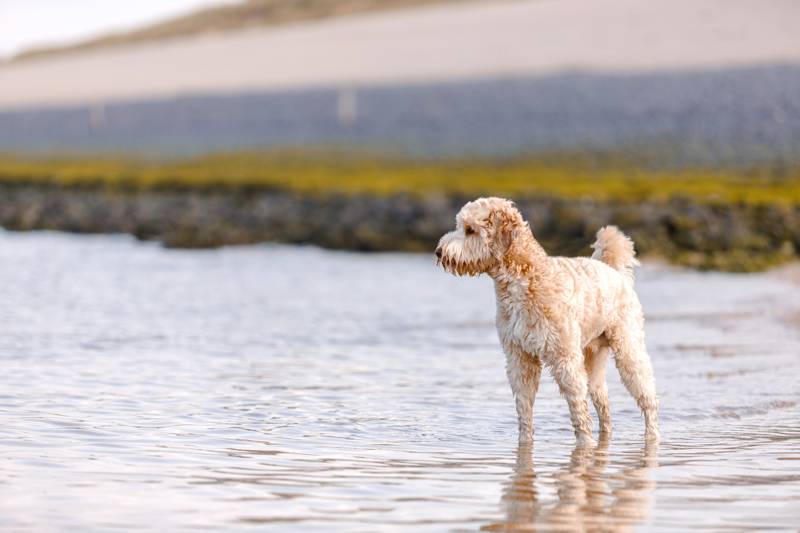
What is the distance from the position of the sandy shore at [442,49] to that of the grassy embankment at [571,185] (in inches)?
253

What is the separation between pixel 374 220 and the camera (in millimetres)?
30734

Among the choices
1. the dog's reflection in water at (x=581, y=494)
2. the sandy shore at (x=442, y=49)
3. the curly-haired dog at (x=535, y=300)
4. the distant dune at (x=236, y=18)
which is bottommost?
the dog's reflection in water at (x=581, y=494)

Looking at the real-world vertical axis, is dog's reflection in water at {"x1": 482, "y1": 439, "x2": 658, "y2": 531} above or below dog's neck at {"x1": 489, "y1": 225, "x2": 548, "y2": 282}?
below

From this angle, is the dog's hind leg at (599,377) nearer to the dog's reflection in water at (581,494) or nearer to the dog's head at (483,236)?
the dog's reflection in water at (581,494)

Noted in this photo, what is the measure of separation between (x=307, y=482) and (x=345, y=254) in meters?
19.2

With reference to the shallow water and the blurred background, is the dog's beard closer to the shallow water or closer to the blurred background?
the shallow water

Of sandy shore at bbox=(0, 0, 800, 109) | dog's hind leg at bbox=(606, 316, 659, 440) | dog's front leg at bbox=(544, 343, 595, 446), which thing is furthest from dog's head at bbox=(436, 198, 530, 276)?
sandy shore at bbox=(0, 0, 800, 109)

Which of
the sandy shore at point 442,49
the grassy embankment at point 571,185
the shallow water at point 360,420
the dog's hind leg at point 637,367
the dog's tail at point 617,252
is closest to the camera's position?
the shallow water at point 360,420

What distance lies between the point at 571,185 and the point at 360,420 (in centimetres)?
2199

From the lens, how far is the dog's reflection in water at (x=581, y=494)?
750 cm

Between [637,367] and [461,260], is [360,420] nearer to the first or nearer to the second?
[461,260]

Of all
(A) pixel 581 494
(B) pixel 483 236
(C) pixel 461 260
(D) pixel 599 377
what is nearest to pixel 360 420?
(D) pixel 599 377

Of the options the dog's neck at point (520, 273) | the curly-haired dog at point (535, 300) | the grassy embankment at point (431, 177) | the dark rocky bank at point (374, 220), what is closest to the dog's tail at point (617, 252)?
the curly-haired dog at point (535, 300)

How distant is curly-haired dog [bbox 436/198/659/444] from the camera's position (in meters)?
9.34
